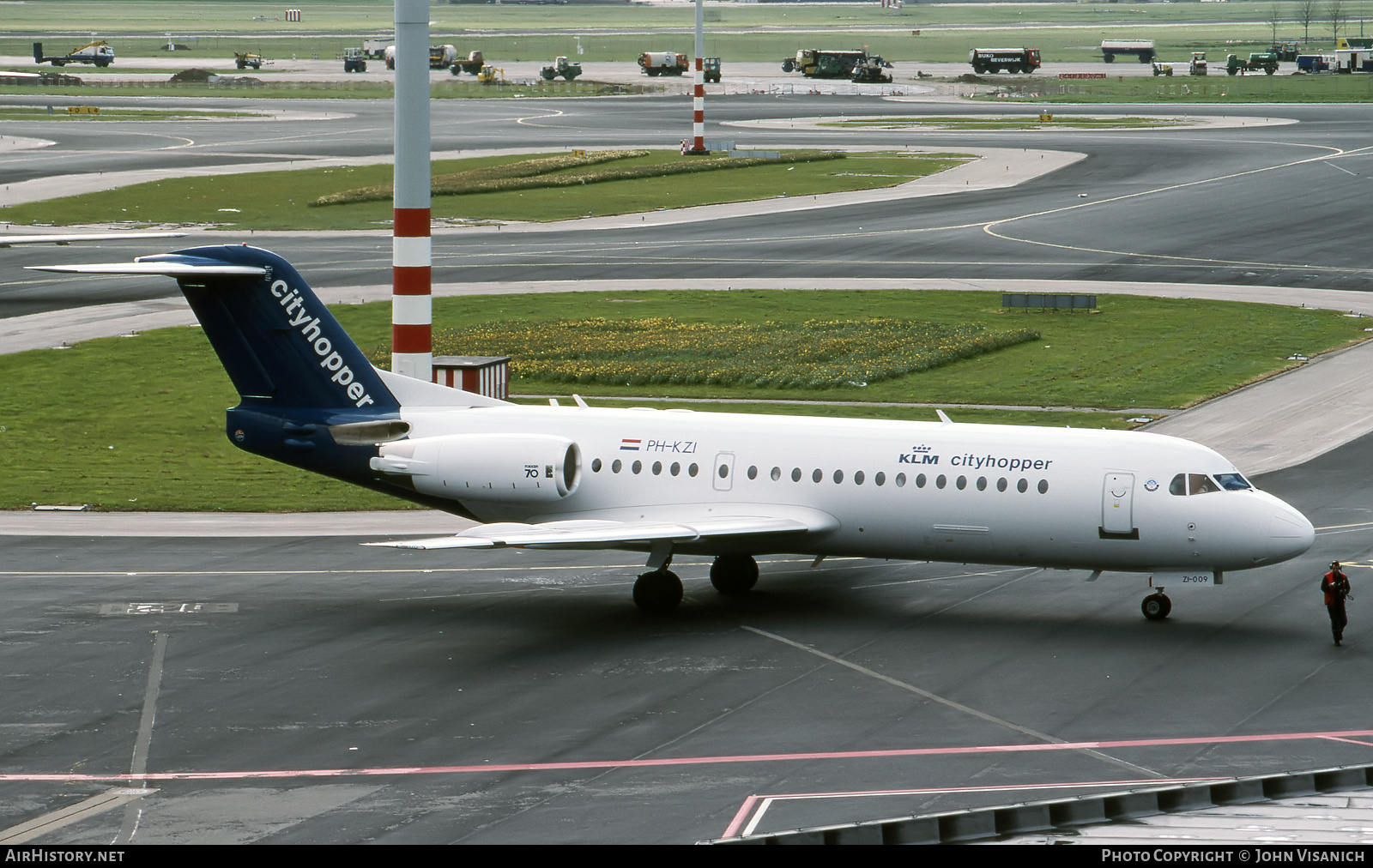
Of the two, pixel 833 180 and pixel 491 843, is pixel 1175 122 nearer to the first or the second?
pixel 833 180

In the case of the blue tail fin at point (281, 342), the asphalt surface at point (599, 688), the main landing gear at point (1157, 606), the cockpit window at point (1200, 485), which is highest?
the blue tail fin at point (281, 342)

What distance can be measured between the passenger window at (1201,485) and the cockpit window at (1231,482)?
6.1 inches

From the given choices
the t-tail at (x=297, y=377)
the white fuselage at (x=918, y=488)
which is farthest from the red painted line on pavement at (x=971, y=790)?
the t-tail at (x=297, y=377)

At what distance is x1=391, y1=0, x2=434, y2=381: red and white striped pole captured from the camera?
3891 centimetres

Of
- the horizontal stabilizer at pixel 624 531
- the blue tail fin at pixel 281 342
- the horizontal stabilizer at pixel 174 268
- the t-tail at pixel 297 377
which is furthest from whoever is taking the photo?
the blue tail fin at pixel 281 342

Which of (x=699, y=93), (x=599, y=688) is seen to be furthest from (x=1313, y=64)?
(x=599, y=688)

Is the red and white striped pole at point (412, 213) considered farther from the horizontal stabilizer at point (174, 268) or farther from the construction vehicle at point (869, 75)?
the construction vehicle at point (869, 75)

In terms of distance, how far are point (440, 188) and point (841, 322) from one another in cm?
4313

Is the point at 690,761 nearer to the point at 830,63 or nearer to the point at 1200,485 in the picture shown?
the point at 1200,485

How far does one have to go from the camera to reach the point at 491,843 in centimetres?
1955

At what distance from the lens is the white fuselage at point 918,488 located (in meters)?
28.0

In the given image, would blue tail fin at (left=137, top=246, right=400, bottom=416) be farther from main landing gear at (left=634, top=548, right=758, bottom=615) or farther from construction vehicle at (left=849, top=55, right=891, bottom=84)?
construction vehicle at (left=849, top=55, right=891, bottom=84)

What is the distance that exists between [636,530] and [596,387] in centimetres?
2143
